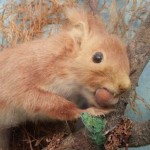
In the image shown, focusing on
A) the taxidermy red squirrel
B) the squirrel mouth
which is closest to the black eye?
the taxidermy red squirrel


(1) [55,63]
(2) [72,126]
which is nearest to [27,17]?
(1) [55,63]

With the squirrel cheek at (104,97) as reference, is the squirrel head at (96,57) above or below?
above

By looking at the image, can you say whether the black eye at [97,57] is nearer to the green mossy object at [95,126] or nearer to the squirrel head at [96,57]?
the squirrel head at [96,57]

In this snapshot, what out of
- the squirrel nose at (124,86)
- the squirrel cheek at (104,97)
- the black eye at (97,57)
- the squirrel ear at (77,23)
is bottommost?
the squirrel cheek at (104,97)

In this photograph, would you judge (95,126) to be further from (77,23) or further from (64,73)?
(77,23)

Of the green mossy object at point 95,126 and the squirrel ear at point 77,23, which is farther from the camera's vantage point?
the squirrel ear at point 77,23

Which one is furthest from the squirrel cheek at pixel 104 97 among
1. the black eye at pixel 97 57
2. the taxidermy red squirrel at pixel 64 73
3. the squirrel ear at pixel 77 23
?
the squirrel ear at pixel 77 23

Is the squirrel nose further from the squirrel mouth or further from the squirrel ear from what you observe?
the squirrel ear

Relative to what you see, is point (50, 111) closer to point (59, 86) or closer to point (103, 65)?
point (59, 86)
